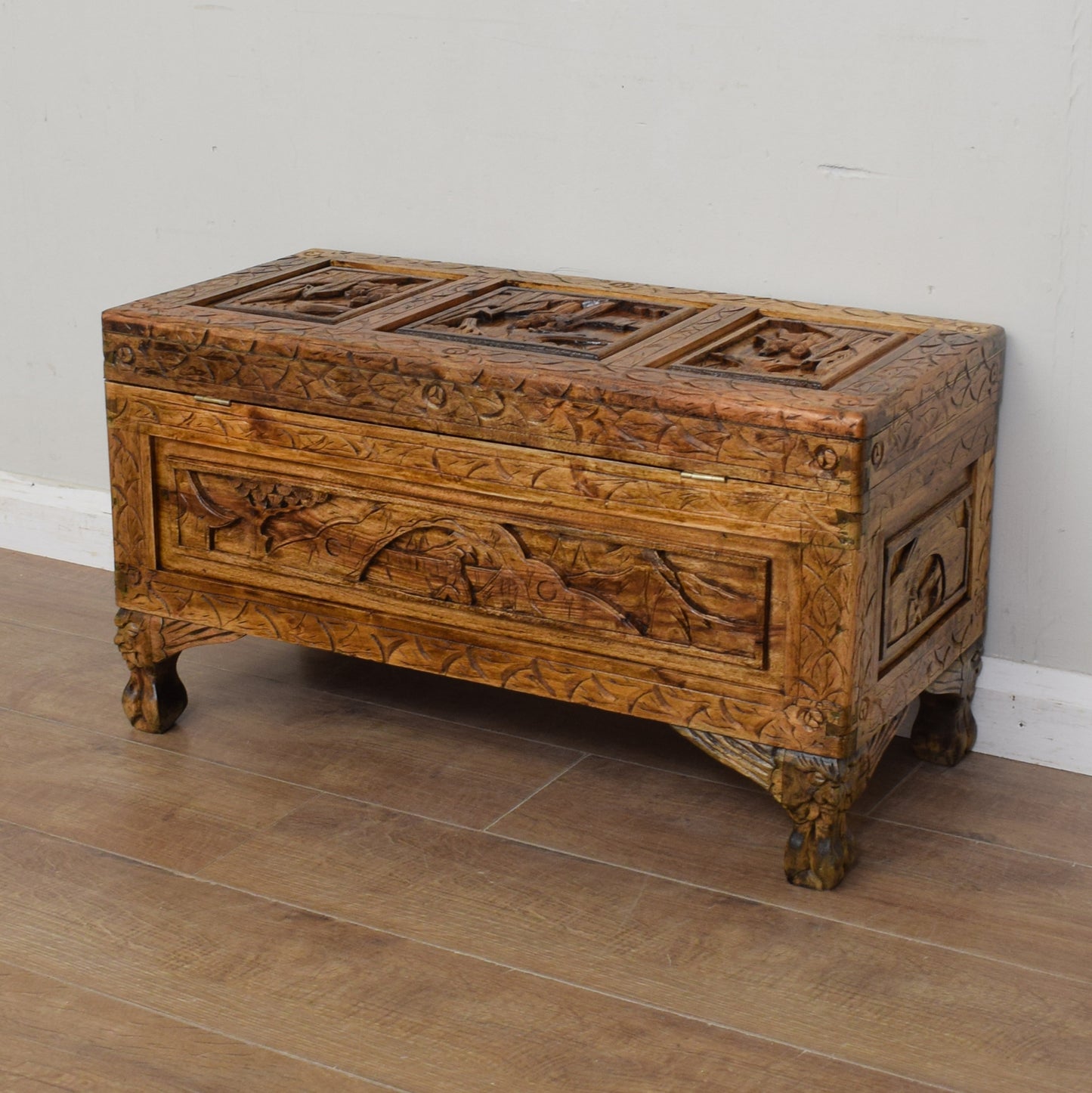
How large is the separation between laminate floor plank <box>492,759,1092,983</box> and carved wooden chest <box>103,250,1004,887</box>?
7cm

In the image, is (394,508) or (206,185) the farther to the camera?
(206,185)

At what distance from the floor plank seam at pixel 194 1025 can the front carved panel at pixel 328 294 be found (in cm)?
95

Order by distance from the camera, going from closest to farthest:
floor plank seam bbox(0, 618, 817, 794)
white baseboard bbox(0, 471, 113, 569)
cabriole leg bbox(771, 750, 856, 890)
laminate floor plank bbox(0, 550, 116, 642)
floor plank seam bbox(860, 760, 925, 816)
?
1. cabriole leg bbox(771, 750, 856, 890)
2. floor plank seam bbox(860, 760, 925, 816)
3. floor plank seam bbox(0, 618, 817, 794)
4. laminate floor plank bbox(0, 550, 116, 642)
5. white baseboard bbox(0, 471, 113, 569)

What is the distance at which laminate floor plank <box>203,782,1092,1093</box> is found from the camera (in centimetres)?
178

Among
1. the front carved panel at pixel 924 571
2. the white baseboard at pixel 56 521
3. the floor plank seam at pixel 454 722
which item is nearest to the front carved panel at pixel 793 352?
the front carved panel at pixel 924 571

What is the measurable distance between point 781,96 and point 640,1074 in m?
1.38

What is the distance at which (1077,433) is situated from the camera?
2277mm

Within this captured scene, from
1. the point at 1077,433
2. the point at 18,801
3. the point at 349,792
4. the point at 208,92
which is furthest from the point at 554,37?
the point at 18,801

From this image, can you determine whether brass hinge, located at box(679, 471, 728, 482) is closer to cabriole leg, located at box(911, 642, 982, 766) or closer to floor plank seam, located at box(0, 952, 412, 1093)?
cabriole leg, located at box(911, 642, 982, 766)

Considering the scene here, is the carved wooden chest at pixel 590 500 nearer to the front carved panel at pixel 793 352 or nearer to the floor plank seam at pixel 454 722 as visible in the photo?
the front carved panel at pixel 793 352

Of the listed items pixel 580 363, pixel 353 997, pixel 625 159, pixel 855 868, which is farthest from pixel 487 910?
A: pixel 625 159

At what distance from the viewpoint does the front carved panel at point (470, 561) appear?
2.05m

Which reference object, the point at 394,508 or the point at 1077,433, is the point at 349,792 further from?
the point at 1077,433

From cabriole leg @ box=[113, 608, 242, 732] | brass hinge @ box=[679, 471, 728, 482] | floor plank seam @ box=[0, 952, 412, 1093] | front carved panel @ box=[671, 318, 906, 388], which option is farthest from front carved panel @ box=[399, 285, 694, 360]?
floor plank seam @ box=[0, 952, 412, 1093]
